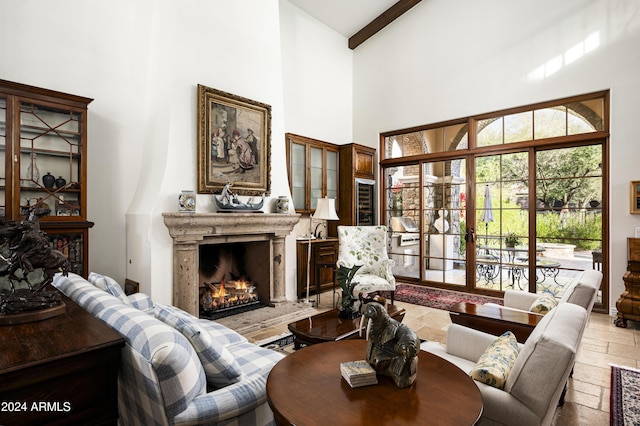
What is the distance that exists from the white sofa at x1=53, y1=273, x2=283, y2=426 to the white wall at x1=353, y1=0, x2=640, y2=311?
498 cm

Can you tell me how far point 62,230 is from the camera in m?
3.24

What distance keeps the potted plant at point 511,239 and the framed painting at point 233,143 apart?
3672mm

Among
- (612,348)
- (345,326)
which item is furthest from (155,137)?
(612,348)

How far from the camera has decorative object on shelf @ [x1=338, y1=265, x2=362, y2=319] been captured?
2.94m

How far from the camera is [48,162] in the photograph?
3342mm

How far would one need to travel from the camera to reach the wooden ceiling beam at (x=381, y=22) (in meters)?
6.09

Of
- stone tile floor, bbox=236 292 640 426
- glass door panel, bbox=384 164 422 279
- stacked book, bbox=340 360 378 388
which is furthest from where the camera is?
glass door panel, bbox=384 164 422 279

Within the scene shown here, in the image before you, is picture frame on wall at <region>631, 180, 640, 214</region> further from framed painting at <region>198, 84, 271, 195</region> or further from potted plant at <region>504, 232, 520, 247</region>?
framed painting at <region>198, 84, 271, 195</region>

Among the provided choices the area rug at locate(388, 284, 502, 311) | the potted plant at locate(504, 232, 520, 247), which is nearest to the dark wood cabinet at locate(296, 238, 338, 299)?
the area rug at locate(388, 284, 502, 311)

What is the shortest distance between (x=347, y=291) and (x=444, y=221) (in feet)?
11.5

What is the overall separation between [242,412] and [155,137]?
11.3ft

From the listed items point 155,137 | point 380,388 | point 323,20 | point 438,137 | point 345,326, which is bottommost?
point 345,326

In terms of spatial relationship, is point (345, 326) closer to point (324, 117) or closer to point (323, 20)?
point (324, 117)

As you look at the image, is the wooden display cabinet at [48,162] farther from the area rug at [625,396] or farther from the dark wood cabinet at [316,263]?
the area rug at [625,396]
